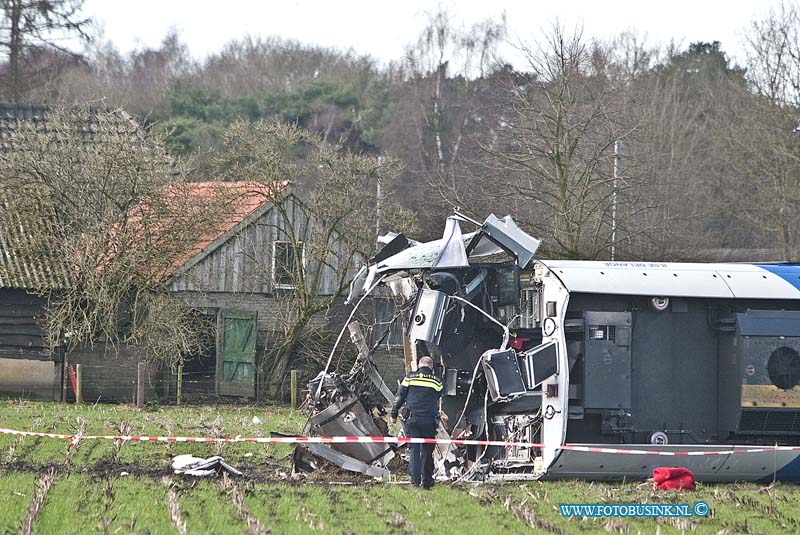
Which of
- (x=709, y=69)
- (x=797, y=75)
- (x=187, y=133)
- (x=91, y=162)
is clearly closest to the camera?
(x=91, y=162)

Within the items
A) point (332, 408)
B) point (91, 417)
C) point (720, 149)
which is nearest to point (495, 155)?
point (91, 417)

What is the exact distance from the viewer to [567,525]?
10.0m

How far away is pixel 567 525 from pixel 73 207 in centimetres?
1879

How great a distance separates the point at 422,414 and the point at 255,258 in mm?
17828

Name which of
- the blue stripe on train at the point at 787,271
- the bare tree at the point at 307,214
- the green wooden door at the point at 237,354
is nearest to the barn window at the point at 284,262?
the bare tree at the point at 307,214

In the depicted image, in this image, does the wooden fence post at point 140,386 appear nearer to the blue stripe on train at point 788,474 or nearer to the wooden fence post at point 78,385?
the wooden fence post at point 78,385

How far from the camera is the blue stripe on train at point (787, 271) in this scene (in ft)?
43.9

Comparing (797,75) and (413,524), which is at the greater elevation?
(797,75)

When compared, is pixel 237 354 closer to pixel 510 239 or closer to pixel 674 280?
pixel 510 239

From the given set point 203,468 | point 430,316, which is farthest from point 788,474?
point 203,468

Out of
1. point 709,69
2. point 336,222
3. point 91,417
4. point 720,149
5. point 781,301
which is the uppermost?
point 709,69

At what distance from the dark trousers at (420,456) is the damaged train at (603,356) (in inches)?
33.7

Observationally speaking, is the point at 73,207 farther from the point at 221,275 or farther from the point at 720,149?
Result: the point at 720,149

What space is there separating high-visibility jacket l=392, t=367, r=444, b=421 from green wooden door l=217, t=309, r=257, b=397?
55.1 feet
